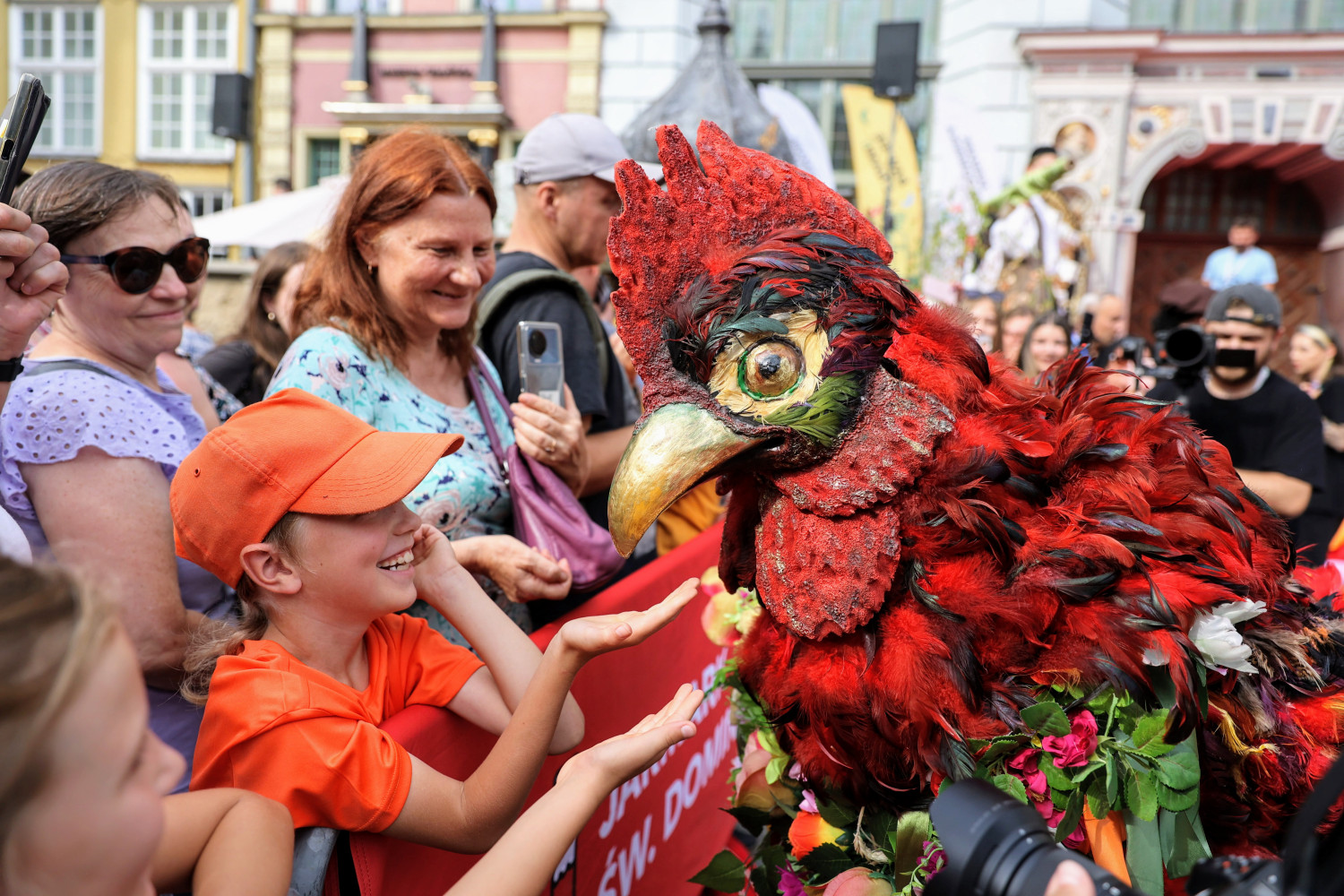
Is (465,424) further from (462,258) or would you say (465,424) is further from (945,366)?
(945,366)

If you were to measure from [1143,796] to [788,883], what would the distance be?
58cm

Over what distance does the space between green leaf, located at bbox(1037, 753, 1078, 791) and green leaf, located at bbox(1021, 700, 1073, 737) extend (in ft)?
0.12

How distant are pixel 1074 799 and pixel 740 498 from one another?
66cm

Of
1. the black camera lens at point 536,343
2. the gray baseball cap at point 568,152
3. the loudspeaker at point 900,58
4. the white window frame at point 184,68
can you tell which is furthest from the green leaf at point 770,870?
the white window frame at point 184,68

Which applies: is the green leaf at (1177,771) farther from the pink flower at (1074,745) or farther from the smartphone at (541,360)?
the smartphone at (541,360)

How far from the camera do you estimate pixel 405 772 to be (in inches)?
55.9

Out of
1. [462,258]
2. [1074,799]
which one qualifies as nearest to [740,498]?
[1074,799]

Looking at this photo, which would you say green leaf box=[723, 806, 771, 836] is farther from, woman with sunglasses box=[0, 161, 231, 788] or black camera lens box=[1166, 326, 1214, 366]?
black camera lens box=[1166, 326, 1214, 366]

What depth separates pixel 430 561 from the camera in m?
1.75

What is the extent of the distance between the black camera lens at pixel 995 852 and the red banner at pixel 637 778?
36.8 inches

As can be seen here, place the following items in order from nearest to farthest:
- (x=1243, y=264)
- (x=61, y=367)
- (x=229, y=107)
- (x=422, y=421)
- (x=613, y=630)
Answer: (x=613, y=630)
(x=61, y=367)
(x=422, y=421)
(x=1243, y=264)
(x=229, y=107)

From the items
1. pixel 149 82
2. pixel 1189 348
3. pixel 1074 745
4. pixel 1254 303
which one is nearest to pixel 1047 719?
pixel 1074 745

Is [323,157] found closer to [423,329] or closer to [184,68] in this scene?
[184,68]

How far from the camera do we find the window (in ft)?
54.8
